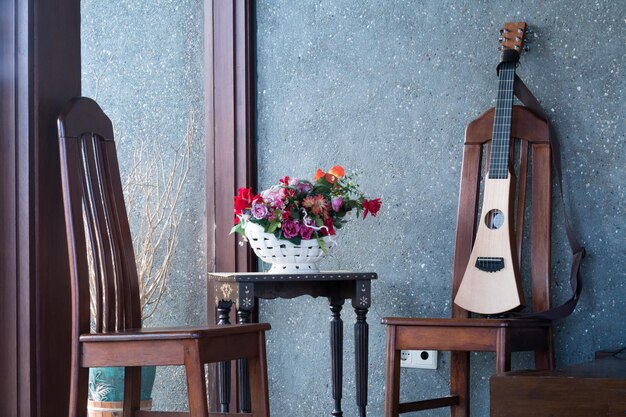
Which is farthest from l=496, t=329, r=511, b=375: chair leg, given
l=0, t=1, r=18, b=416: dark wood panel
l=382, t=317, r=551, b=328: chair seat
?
l=0, t=1, r=18, b=416: dark wood panel

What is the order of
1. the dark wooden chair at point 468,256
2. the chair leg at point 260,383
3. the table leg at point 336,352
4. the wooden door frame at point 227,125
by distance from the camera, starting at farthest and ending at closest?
the wooden door frame at point 227,125, the table leg at point 336,352, the dark wooden chair at point 468,256, the chair leg at point 260,383

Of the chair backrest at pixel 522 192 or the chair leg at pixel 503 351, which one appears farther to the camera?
the chair backrest at pixel 522 192

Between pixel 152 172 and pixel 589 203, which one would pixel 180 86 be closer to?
pixel 152 172

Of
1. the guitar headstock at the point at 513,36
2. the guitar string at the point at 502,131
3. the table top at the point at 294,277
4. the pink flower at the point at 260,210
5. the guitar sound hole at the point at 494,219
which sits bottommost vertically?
the table top at the point at 294,277

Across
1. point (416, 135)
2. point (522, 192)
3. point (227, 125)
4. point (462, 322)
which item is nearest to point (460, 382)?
point (462, 322)

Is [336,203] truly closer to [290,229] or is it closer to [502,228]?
[290,229]

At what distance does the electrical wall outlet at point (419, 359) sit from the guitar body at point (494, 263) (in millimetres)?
333

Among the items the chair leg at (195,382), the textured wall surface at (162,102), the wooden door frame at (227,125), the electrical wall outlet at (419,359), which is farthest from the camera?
the textured wall surface at (162,102)

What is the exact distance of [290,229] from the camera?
2.78 meters

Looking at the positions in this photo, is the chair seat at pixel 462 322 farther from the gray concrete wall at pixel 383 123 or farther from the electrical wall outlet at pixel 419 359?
the electrical wall outlet at pixel 419 359

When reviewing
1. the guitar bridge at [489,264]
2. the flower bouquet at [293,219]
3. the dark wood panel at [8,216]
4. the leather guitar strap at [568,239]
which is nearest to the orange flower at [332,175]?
the flower bouquet at [293,219]

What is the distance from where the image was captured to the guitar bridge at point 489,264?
2.83m

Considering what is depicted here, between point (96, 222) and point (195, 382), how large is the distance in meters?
0.48

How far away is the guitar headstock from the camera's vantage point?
2.96 meters
